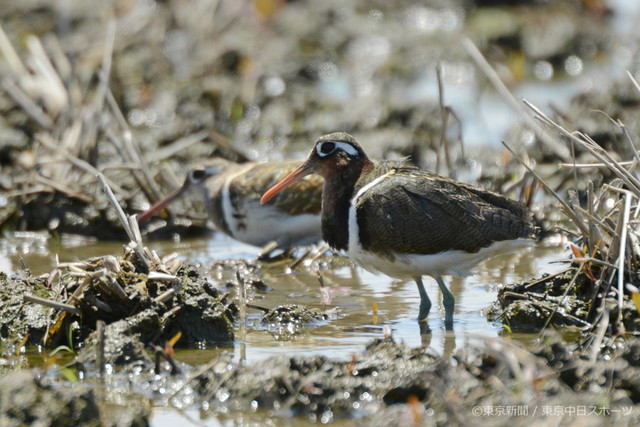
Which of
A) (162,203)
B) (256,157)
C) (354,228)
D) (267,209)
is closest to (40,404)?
(354,228)

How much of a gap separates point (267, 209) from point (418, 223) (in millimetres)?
2355

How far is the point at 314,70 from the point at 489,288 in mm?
6451

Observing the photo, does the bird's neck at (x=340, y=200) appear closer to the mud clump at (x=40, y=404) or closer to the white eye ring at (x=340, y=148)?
the white eye ring at (x=340, y=148)

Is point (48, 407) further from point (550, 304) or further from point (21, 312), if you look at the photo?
point (550, 304)

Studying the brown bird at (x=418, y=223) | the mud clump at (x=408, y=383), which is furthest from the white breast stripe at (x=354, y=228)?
the mud clump at (x=408, y=383)

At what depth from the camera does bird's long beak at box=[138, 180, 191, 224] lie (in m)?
8.29

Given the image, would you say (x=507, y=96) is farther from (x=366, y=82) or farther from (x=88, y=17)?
(x=88, y=17)

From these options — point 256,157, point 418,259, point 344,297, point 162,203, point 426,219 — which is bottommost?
point 344,297

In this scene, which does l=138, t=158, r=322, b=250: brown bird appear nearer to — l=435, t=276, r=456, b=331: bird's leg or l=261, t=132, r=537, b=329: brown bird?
l=261, t=132, r=537, b=329: brown bird

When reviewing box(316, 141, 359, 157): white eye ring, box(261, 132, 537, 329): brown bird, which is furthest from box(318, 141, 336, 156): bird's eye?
box(261, 132, 537, 329): brown bird

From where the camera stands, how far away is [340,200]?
609 centimetres

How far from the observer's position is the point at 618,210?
217 inches

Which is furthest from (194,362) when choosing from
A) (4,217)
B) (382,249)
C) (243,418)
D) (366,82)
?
(366,82)

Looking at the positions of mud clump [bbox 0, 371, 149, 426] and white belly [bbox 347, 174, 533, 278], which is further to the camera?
white belly [bbox 347, 174, 533, 278]
